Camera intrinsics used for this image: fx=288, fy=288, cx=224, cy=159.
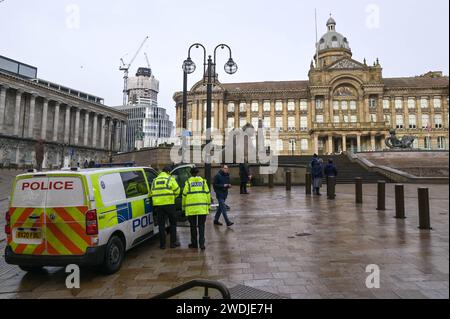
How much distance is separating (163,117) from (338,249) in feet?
424

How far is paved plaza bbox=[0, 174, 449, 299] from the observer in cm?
400

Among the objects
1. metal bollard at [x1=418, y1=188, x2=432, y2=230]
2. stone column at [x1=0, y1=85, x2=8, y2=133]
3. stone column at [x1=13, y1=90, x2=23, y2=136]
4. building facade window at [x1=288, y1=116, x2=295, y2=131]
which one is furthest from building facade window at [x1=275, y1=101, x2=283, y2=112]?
metal bollard at [x1=418, y1=188, x2=432, y2=230]

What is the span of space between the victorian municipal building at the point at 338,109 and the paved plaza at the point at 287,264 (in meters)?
50.0

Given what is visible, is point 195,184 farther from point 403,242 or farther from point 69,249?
point 403,242

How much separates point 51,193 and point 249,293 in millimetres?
3505

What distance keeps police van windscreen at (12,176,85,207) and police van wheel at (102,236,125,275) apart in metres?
0.92

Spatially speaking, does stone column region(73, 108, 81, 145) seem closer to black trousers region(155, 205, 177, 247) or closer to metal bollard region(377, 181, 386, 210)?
black trousers region(155, 205, 177, 247)

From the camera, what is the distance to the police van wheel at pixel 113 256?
4840 millimetres

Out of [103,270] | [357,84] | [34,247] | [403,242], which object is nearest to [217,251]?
[103,270]

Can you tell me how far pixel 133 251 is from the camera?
20.8ft

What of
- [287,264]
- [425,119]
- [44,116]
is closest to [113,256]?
[287,264]

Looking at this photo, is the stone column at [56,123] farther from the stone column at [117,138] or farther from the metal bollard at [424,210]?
the metal bollard at [424,210]
